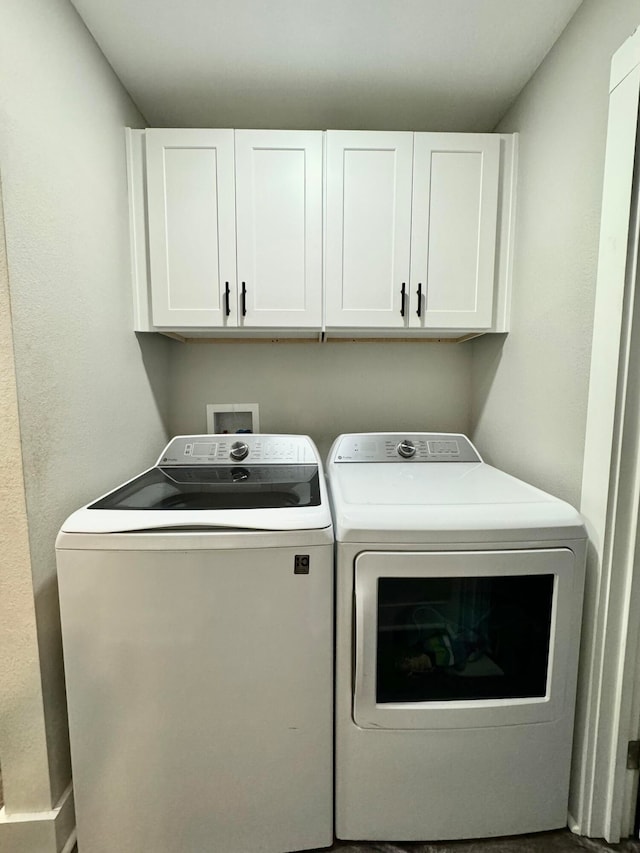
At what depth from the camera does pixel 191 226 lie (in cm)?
147

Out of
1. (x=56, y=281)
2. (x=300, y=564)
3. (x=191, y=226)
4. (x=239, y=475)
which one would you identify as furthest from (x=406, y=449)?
(x=56, y=281)

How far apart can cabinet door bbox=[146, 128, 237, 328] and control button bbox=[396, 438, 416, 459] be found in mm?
870

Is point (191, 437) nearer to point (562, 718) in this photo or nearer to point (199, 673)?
point (199, 673)

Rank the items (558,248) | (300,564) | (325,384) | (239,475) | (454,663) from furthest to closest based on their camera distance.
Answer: (325,384) < (239,475) < (558,248) < (454,663) < (300,564)

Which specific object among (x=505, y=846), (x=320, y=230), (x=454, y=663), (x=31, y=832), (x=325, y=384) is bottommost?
(x=505, y=846)

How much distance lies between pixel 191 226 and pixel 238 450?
906mm

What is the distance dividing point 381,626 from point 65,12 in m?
1.98

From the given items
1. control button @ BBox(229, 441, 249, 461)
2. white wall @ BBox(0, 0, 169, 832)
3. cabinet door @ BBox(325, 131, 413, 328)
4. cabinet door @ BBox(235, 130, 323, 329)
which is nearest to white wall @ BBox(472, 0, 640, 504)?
cabinet door @ BBox(325, 131, 413, 328)

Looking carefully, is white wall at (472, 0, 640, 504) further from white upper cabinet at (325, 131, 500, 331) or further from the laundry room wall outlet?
the laundry room wall outlet

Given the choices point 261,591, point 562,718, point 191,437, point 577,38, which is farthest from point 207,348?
point 562,718

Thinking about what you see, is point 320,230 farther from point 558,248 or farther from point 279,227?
point 558,248

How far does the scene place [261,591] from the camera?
0.99 m

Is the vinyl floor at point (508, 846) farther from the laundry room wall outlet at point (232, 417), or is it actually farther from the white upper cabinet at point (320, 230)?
the white upper cabinet at point (320, 230)

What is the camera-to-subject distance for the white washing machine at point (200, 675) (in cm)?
98
